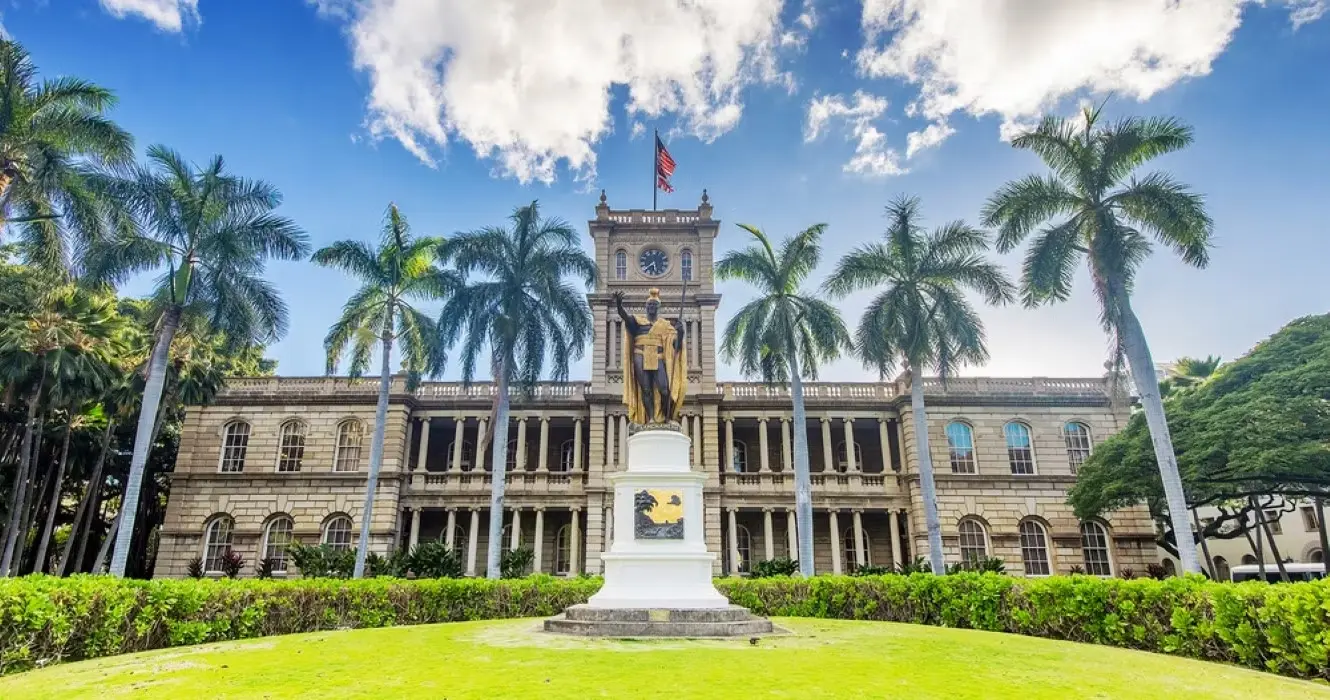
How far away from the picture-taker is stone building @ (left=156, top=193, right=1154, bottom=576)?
27016 mm

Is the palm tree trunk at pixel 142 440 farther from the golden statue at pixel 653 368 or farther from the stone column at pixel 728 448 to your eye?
the stone column at pixel 728 448

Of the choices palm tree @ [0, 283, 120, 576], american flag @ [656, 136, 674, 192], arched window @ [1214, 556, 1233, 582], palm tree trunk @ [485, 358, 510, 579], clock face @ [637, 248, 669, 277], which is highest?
american flag @ [656, 136, 674, 192]

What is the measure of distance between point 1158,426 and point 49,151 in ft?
81.7

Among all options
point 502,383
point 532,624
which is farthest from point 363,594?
point 502,383

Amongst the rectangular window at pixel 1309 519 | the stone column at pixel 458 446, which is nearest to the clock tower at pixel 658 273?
the stone column at pixel 458 446

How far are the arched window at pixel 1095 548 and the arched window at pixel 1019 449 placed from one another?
2.91 meters

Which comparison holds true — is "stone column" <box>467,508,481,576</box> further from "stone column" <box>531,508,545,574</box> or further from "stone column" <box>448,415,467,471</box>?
"stone column" <box>531,508,545,574</box>

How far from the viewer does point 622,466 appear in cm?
2642

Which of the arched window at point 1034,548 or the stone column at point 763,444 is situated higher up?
the stone column at point 763,444

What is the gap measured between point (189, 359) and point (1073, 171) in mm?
28848

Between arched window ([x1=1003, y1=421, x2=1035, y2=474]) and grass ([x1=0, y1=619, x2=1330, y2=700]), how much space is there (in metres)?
20.9

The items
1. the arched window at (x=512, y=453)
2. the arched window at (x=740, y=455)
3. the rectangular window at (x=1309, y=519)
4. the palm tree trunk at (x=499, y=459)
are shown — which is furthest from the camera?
the rectangular window at (x=1309, y=519)

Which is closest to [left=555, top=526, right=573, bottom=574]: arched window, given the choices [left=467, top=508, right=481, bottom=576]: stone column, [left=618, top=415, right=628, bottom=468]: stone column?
[left=467, top=508, right=481, bottom=576]: stone column

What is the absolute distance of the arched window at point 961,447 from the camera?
91.8ft
